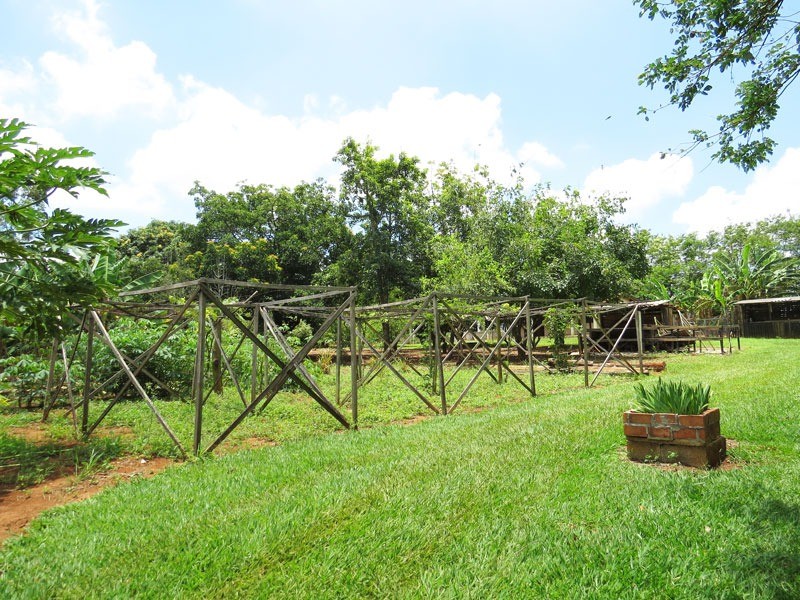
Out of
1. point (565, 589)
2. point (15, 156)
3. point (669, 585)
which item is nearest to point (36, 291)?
point (15, 156)

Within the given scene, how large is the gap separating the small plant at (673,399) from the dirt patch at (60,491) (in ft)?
17.5

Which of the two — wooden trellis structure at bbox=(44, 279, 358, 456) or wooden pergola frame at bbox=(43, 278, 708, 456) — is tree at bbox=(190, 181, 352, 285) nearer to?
wooden pergola frame at bbox=(43, 278, 708, 456)

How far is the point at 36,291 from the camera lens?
5254 millimetres

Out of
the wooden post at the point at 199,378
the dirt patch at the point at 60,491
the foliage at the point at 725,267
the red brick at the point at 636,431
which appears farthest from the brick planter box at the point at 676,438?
the foliage at the point at 725,267

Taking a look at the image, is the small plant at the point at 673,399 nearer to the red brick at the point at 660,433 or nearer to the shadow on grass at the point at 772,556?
the red brick at the point at 660,433

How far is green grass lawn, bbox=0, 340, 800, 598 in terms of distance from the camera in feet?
9.21

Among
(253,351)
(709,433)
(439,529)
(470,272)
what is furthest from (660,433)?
(470,272)

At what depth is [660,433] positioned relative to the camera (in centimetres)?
472

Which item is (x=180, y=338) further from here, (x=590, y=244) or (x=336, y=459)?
(x=590, y=244)

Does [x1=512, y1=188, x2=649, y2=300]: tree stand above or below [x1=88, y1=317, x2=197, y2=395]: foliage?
above

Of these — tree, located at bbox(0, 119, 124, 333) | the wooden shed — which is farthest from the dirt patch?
the wooden shed

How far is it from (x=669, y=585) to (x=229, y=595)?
2463mm

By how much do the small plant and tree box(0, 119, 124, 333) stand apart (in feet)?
19.5

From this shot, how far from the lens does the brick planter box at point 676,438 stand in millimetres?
4516
